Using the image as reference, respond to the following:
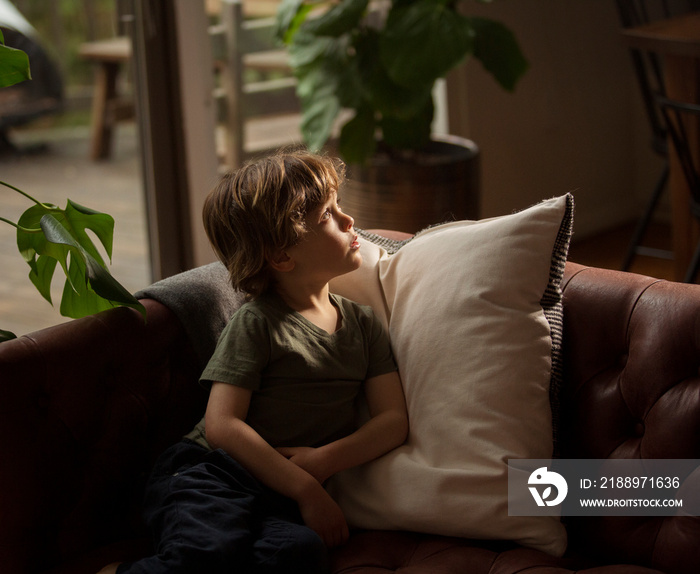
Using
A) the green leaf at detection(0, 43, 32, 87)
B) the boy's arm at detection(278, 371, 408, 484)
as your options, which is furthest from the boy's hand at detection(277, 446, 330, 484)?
the green leaf at detection(0, 43, 32, 87)

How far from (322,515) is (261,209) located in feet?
1.62

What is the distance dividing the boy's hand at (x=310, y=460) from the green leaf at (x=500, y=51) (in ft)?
5.63

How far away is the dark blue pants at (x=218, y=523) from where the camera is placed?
1.17 m

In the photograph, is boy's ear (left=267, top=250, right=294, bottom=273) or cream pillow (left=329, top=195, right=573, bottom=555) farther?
boy's ear (left=267, top=250, right=294, bottom=273)

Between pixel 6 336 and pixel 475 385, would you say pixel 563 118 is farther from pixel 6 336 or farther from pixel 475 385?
pixel 6 336

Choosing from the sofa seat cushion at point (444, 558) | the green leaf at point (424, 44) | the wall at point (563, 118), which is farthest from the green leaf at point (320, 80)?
the sofa seat cushion at point (444, 558)

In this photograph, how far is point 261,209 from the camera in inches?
54.7

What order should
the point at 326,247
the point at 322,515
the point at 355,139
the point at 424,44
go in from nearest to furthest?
the point at 322,515
the point at 326,247
the point at 424,44
the point at 355,139

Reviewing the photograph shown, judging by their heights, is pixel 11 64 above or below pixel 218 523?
above

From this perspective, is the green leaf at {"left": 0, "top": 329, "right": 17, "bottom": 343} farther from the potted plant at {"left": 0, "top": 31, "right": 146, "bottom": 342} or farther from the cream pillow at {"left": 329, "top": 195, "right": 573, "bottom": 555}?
the cream pillow at {"left": 329, "top": 195, "right": 573, "bottom": 555}

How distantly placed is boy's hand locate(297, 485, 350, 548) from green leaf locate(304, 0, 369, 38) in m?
1.64

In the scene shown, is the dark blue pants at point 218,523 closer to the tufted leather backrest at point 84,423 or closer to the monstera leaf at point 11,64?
the tufted leather backrest at point 84,423

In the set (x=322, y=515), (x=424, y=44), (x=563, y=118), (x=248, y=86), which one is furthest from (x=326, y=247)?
(x=563, y=118)

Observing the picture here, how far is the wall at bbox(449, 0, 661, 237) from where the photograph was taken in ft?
11.6
